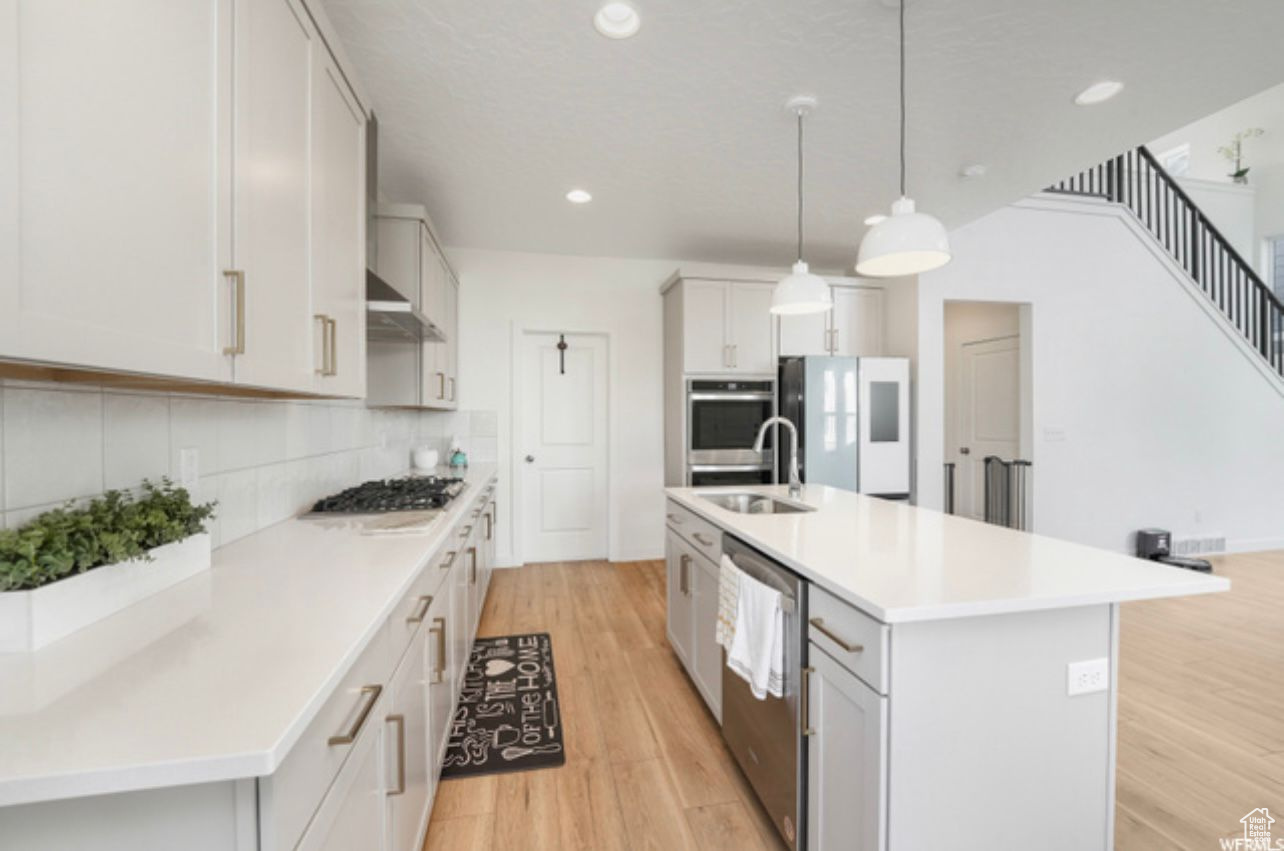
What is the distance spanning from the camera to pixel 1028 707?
1209mm

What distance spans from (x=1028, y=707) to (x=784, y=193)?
2.99 m

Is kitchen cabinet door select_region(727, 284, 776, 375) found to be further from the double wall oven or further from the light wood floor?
the light wood floor

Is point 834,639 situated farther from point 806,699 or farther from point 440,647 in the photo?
point 440,647

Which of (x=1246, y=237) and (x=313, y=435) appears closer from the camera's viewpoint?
(x=313, y=435)

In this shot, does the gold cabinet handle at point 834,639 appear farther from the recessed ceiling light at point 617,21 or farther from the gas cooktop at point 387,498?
the recessed ceiling light at point 617,21

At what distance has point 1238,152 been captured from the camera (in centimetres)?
598

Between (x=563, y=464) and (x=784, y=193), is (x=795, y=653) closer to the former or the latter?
(x=784, y=193)

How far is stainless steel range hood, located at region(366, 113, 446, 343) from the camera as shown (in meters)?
1.98

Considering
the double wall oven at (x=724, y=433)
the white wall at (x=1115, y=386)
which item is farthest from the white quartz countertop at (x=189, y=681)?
the white wall at (x=1115, y=386)

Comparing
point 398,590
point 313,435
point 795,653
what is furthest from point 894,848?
point 313,435

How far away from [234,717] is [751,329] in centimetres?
402

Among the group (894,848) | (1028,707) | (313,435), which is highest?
(313,435)

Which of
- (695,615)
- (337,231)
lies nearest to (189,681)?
(337,231)

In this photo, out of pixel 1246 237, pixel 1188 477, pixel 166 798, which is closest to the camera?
pixel 166 798
